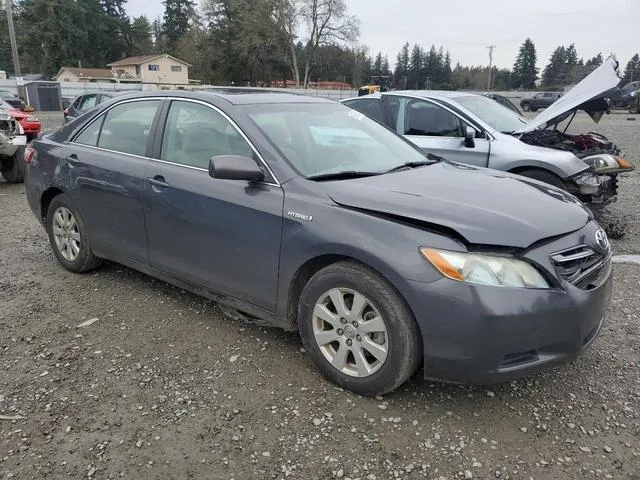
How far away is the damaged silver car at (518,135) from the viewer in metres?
5.98

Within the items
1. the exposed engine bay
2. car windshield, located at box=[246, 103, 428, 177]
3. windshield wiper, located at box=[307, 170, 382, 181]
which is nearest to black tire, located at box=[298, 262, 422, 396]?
windshield wiper, located at box=[307, 170, 382, 181]

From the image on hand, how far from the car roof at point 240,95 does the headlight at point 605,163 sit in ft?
12.4

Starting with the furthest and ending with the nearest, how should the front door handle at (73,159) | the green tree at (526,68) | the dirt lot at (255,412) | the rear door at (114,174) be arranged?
the green tree at (526,68) < the front door handle at (73,159) < the rear door at (114,174) < the dirt lot at (255,412)

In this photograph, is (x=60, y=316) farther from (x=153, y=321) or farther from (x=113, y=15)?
(x=113, y=15)

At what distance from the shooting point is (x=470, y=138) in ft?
20.4

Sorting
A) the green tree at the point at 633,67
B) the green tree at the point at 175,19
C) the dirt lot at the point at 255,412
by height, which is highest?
the green tree at the point at 175,19

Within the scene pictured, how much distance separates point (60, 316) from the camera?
3.93m

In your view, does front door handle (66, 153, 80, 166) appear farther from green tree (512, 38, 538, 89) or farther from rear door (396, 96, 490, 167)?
green tree (512, 38, 538, 89)

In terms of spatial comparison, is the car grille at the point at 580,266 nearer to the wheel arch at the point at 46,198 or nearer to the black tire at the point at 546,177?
the black tire at the point at 546,177

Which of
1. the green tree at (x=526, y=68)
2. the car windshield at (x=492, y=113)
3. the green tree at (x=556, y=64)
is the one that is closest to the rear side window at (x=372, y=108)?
the car windshield at (x=492, y=113)

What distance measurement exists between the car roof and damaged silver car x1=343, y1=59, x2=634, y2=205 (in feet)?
9.22

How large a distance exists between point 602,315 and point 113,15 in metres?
103

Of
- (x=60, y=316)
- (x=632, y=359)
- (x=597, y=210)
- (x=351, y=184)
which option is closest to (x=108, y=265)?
(x=60, y=316)

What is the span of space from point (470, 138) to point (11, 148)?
7.34m
